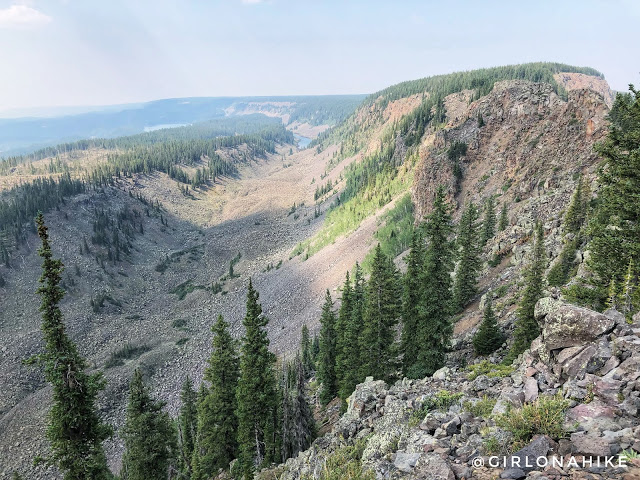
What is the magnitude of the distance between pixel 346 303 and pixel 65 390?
87.8 ft

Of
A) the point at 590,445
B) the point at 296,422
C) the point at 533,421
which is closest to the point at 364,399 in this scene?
the point at 296,422

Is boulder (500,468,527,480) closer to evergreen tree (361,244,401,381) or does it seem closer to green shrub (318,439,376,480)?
green shrub (318,439,376,480)

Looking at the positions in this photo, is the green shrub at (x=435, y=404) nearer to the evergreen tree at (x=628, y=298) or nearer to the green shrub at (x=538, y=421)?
the green shrub at (x=538, y=421)

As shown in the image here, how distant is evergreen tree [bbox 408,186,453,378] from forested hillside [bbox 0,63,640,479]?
14 cm

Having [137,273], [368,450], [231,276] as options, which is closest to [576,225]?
[368,450]

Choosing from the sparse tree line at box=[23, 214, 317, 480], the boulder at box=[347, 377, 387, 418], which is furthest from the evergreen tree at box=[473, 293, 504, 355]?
the sparse tree line at box=[23, 214, 317, 480]

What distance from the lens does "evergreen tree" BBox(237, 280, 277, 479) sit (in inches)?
1037

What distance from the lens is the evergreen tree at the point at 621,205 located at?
1612 cm

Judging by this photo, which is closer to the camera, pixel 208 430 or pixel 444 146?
pixel 208 430

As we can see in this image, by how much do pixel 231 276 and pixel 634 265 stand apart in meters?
97.8

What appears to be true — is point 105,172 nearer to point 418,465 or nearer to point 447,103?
point 447,103

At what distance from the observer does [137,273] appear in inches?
4350

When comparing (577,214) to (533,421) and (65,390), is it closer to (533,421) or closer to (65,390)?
(533,421)

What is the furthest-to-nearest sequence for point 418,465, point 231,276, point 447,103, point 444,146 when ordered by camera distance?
point 447,103, point 231,276, point 444,146, point 418,465
